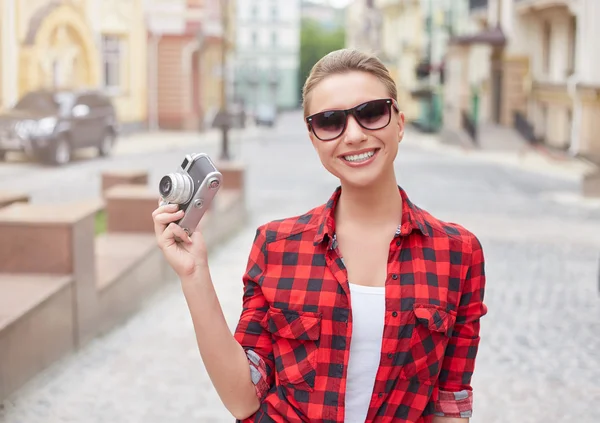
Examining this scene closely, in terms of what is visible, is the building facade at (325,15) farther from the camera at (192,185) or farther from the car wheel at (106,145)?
the camera at (192,185)

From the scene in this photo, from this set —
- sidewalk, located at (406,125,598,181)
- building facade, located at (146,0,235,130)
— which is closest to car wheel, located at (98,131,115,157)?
sidewalk, located at (406,125,598,181)

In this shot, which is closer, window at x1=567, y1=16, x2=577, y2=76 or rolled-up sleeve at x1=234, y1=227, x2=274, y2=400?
rolled-up sleeve at x1=234, y1=227, x2=274, y2=400

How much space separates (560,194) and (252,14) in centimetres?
8151

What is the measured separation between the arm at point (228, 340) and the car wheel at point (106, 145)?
22.1 m

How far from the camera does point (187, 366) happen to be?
6195mm

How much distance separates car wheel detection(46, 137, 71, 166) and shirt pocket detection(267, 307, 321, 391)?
1816cm

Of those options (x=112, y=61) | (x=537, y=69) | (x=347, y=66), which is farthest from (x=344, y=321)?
(x=537, y=69)

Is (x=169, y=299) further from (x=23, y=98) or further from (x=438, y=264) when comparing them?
(x=23, y=98)

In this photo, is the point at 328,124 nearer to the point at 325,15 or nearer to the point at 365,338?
the point at 365,338

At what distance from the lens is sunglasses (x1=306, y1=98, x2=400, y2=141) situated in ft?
7.18

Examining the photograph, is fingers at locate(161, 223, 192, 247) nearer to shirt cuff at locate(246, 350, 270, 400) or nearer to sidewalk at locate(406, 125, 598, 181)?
shirt cuff at locate(246, 350, 270, 400)

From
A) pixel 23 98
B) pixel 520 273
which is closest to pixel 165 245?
pixel 520 273

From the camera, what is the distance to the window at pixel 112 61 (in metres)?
31.4

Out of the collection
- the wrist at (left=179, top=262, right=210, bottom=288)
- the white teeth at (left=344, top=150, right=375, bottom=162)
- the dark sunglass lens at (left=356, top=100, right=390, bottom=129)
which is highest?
the dark sunglass lens at (left=356, top=100, right=390, bottom=129)
